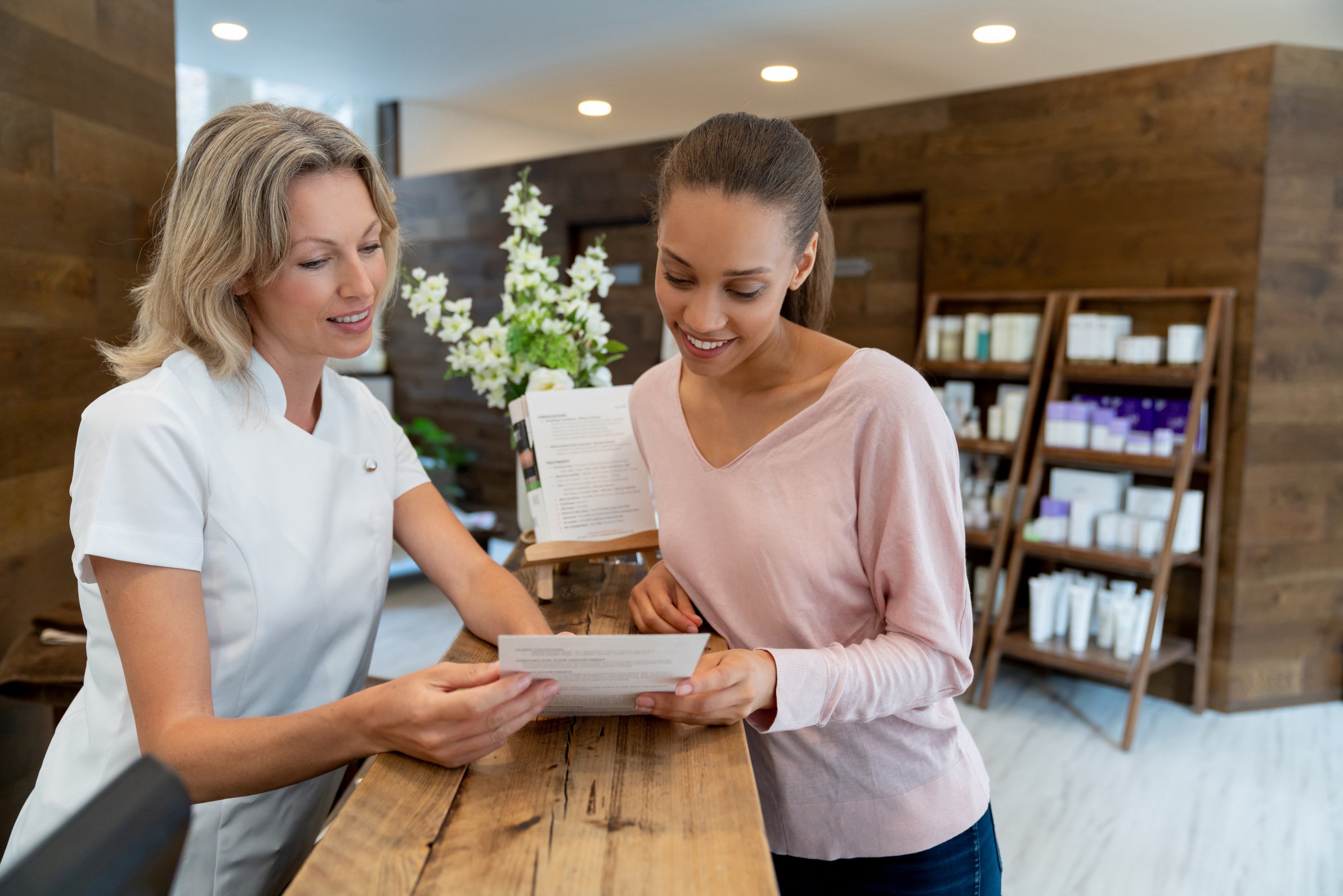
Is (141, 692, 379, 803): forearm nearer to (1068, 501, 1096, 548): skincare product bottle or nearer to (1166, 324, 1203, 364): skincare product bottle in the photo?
(1068, 501, 1096, 548): skincare product bottle

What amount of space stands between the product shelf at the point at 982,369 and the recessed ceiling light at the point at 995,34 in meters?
1.53

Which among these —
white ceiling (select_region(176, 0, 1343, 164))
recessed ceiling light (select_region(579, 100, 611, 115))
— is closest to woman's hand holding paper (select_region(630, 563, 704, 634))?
white ceiling (select_region(176, 0, 1343, 164))

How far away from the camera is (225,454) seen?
3.53 ft

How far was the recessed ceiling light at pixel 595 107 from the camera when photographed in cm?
583

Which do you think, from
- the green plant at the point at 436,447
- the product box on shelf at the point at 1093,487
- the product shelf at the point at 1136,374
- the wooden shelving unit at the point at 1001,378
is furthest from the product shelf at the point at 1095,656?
the green plant at the point at 436,447

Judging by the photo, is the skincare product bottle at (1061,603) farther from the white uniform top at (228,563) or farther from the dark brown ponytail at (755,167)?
Result: the white uniform top at (228,563)

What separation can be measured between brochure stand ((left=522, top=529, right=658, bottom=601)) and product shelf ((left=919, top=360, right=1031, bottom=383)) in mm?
2514

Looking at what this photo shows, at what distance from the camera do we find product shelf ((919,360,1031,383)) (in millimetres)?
3631

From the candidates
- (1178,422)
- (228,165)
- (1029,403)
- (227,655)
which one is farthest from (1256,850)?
(228,165)

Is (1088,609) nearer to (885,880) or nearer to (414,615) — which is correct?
(885,880)

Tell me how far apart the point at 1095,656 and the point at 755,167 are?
9.46ft

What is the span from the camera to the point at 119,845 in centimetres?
41

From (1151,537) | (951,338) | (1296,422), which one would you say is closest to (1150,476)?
(1151,537)

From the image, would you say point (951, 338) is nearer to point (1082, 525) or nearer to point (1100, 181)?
point (1100, 181)
